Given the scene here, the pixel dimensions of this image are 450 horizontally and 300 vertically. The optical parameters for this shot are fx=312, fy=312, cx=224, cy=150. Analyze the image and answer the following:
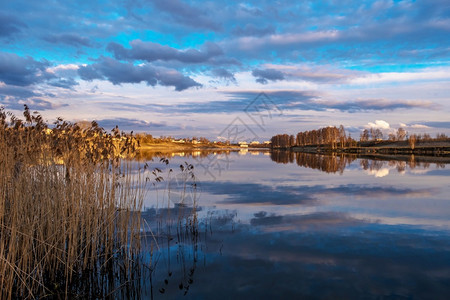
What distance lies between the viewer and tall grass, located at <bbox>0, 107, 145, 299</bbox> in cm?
617

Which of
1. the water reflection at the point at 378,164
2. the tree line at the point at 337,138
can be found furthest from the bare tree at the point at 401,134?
the water reflection at the point at 378,164

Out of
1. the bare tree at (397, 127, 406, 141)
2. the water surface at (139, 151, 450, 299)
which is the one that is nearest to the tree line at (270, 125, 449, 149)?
the bare tree at (397, 127, 406, 141)

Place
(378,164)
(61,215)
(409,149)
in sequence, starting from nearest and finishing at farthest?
(61,215) < (378,164) < (409,149)

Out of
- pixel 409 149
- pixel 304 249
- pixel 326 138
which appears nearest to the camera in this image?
pixel 304 249

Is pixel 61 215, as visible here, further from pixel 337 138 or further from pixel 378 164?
pixel 337 138

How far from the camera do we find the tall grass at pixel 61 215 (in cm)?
617

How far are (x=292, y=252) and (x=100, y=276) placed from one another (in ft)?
15.8

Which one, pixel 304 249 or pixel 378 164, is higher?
pixel 378 164

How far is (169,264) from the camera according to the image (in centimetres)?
762

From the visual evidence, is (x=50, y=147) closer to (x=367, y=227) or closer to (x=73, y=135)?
(x=73, y=135)

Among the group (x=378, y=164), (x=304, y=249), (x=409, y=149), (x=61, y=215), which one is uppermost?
(x=409, y=149)

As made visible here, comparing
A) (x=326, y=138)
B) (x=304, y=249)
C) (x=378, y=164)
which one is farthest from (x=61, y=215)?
(x=326, y=138)

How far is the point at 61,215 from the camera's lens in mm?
7242

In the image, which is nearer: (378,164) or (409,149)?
(378,164)
